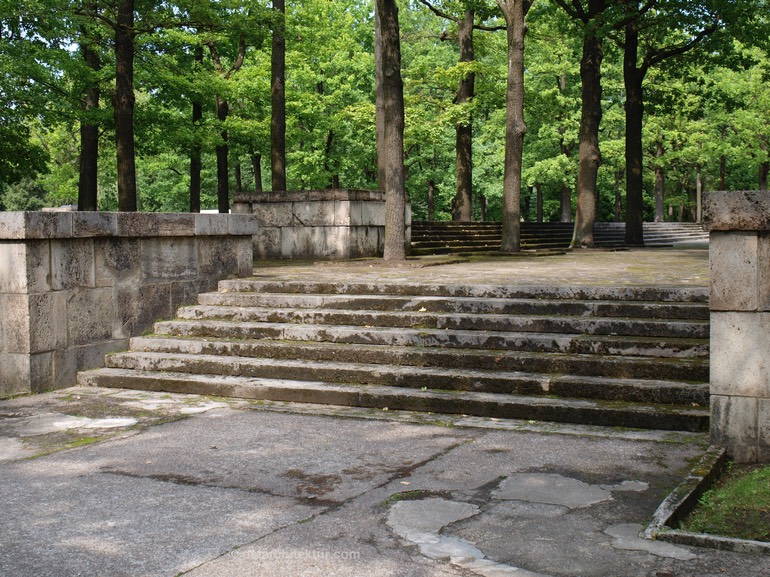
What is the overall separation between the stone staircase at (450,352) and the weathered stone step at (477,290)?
1 cm

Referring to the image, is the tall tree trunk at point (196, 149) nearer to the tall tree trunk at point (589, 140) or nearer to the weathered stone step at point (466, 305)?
the tall tree trunk at point (589, 140)

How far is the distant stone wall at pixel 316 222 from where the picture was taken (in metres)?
16.8

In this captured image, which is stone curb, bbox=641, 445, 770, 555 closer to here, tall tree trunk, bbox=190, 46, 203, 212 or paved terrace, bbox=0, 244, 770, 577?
paved terrace, bbox=0, 244, 770, 577

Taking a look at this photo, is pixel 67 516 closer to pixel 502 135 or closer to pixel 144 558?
pixel 144 558

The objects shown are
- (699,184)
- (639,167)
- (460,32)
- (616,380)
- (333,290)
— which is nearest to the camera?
(616,380)

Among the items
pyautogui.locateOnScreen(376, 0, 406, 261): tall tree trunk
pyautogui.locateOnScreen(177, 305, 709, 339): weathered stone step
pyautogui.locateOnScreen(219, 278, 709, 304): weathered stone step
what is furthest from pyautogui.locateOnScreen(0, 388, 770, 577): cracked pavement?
pyautogui.locateOnScreen(376, 0, 406, 261): tall tree trunk

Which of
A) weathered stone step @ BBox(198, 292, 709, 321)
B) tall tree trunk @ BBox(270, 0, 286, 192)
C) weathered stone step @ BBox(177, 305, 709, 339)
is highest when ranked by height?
tall tree trunk @ BBox(270, 0, 286, 192)

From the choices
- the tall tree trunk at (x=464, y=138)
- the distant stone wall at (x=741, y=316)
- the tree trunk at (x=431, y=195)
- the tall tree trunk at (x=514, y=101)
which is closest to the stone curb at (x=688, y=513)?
the distant stone wall at (x=741, y=316)

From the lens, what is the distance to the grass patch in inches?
174

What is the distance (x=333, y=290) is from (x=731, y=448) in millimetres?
5304

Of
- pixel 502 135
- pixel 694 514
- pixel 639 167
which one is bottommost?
pixel 694 514

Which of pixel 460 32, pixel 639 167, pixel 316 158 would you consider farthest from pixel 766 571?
pixel 316 158

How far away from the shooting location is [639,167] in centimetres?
2491

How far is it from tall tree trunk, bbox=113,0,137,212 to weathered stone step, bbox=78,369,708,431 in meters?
11.8
